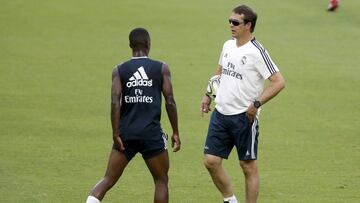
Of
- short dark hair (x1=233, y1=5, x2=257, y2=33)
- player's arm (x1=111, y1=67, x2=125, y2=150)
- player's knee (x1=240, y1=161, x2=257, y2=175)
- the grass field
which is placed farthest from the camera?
the grass field

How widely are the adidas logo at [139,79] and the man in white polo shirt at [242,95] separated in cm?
133

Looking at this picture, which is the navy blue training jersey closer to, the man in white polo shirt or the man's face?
the man in white polo shirt

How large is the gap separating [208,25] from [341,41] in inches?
159

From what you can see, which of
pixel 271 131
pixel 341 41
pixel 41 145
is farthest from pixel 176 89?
pixel 341 41

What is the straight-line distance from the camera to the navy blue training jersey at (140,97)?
9.53 m

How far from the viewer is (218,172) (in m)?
10.7

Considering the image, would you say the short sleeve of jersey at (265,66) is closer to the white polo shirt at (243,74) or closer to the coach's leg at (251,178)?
the white polo shirt at (243,74)

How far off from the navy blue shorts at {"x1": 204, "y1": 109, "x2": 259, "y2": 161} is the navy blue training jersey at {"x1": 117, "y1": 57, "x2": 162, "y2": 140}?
1194 mm

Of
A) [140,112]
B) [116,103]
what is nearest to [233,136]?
[140,112]

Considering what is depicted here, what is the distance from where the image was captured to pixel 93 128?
16.7 m

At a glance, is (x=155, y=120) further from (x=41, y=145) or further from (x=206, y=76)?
(x=206, y=76)

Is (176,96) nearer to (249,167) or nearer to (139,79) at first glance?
(249,167)

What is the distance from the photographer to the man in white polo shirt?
1034 cm

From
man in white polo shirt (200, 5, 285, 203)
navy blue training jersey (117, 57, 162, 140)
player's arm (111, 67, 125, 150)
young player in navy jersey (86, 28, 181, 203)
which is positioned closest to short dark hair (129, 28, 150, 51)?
young player in navy jersey (86, 28, 181, 203)
